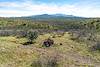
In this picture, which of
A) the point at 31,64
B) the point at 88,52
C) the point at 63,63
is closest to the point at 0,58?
the point at 31,64

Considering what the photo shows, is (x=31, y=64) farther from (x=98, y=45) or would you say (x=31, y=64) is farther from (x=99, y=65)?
(x=98, y=45)

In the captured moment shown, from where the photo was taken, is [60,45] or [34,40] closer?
[60,45]

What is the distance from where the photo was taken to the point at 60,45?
42062mm

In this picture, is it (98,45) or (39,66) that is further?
(98,45)

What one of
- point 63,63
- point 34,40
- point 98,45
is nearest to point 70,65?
point 63,63

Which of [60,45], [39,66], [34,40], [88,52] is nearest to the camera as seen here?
[39,66]

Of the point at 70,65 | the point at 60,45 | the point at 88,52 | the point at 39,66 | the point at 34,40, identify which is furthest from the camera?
the point at 34,40

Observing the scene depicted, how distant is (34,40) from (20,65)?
20.1 metres

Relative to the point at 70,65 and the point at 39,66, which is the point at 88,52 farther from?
the point at 39,66

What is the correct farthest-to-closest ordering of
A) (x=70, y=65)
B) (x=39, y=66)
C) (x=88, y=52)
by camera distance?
1. (x=88, y=52)
2. (x=70, y=65)
3. (x=39, y=66)

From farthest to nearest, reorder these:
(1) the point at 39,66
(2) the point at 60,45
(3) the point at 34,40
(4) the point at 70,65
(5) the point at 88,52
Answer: (3) the point at 34,40 < (2) the point at 60,45 < (5) the point at 88,52 < (4) the point at 70,65 < (1) the point at 39,66

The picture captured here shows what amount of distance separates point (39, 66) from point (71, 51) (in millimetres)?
12929

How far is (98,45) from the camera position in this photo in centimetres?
3956

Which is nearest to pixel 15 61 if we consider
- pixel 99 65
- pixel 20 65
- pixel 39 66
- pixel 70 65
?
pixel 20 65
